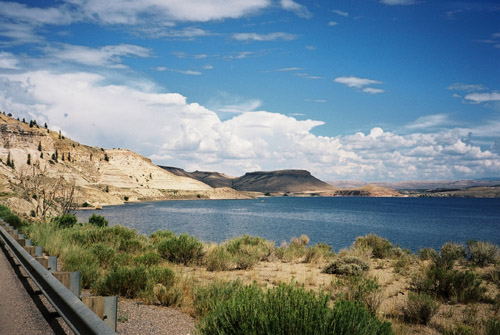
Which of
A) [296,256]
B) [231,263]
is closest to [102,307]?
[231,263]

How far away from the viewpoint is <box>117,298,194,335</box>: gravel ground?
5469mm

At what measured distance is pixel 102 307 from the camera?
3674 mm

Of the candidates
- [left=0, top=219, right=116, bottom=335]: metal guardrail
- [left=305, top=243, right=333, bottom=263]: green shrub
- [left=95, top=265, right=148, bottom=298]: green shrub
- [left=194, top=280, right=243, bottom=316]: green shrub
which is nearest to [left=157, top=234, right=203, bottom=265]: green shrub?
[left=305, top=243, right=333, bottom=263]: green shrub

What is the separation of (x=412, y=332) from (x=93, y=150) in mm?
155400

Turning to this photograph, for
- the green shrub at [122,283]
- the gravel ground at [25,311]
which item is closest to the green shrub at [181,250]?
the green shrub at [122,283]

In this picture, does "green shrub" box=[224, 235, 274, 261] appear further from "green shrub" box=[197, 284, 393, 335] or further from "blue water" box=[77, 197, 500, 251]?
"blue water" box=[77, 197, 500, 251]

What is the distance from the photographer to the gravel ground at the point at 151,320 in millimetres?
5469

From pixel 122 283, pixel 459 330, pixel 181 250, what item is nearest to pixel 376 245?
pixel 181 250

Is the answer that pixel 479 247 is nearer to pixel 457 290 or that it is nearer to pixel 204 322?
pixel 457 290

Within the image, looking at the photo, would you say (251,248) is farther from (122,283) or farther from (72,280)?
(72,280)

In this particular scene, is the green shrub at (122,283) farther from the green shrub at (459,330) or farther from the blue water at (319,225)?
the blue water at (319,225)

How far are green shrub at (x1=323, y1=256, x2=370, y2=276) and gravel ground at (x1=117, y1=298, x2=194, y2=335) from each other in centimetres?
824

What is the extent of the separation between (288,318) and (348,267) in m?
9.94

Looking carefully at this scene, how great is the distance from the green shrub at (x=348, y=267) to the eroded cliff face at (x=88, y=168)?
70899mm
